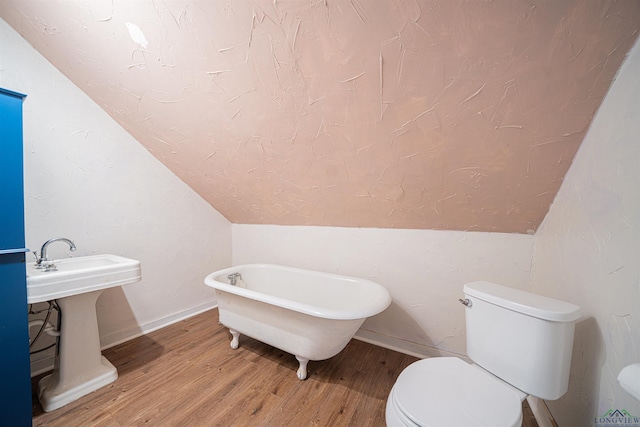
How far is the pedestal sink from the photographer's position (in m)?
1.34

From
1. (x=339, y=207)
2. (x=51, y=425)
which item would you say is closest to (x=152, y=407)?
(x=51, y=425)

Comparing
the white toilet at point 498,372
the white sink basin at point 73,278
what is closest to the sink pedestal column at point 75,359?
the white sink basin at point 73,278

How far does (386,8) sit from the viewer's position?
2.90 ft

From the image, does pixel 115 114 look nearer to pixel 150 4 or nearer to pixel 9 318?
pixel 150 4

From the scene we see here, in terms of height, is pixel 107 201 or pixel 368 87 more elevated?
pixel 368 87

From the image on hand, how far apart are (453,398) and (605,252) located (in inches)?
30.4

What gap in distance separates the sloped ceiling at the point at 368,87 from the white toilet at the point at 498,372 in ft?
2.14

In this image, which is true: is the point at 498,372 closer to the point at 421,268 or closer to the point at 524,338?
the point at 524,338

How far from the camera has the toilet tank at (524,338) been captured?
956 mm

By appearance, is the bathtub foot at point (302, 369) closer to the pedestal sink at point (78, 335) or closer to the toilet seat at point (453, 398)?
the toilet seat at point (453, 398)

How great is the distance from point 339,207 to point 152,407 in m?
1.66

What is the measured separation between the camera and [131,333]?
2.08 m

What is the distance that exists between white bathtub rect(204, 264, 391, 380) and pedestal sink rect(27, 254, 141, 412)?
60 centimetres

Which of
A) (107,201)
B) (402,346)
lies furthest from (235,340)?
(107,201)
